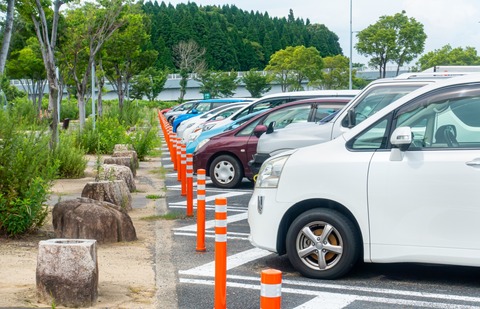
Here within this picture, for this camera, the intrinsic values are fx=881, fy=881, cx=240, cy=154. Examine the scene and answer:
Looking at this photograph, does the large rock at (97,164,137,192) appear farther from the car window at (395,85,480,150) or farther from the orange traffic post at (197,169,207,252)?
the car window at (395,85,480,150)

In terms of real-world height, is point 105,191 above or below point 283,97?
below

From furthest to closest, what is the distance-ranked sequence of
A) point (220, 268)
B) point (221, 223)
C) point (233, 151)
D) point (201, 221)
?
point (233, 151) → point (201, 221) → point (221, 223) → point (220, 268)

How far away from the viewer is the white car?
7695 mm

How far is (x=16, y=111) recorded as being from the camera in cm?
1136

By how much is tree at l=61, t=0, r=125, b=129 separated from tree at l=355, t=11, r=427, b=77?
41649mm

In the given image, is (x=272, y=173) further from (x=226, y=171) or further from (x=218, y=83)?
(x=218, y=83)

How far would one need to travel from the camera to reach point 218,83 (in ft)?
362

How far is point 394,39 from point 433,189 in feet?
223

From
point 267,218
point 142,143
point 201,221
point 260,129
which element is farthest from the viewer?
point 142,143

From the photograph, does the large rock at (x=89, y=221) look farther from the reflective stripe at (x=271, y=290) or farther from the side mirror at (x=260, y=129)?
the reflective stripe at (x=271, y=290)

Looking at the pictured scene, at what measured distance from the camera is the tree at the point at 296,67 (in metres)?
87.9

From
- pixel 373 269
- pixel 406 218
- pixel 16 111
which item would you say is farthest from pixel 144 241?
pixel 406 218

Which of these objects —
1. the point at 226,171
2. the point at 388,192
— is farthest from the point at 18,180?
the point at 226,171

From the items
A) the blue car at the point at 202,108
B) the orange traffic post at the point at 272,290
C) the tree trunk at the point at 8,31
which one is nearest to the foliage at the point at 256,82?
the blue car at the point at 202,108
